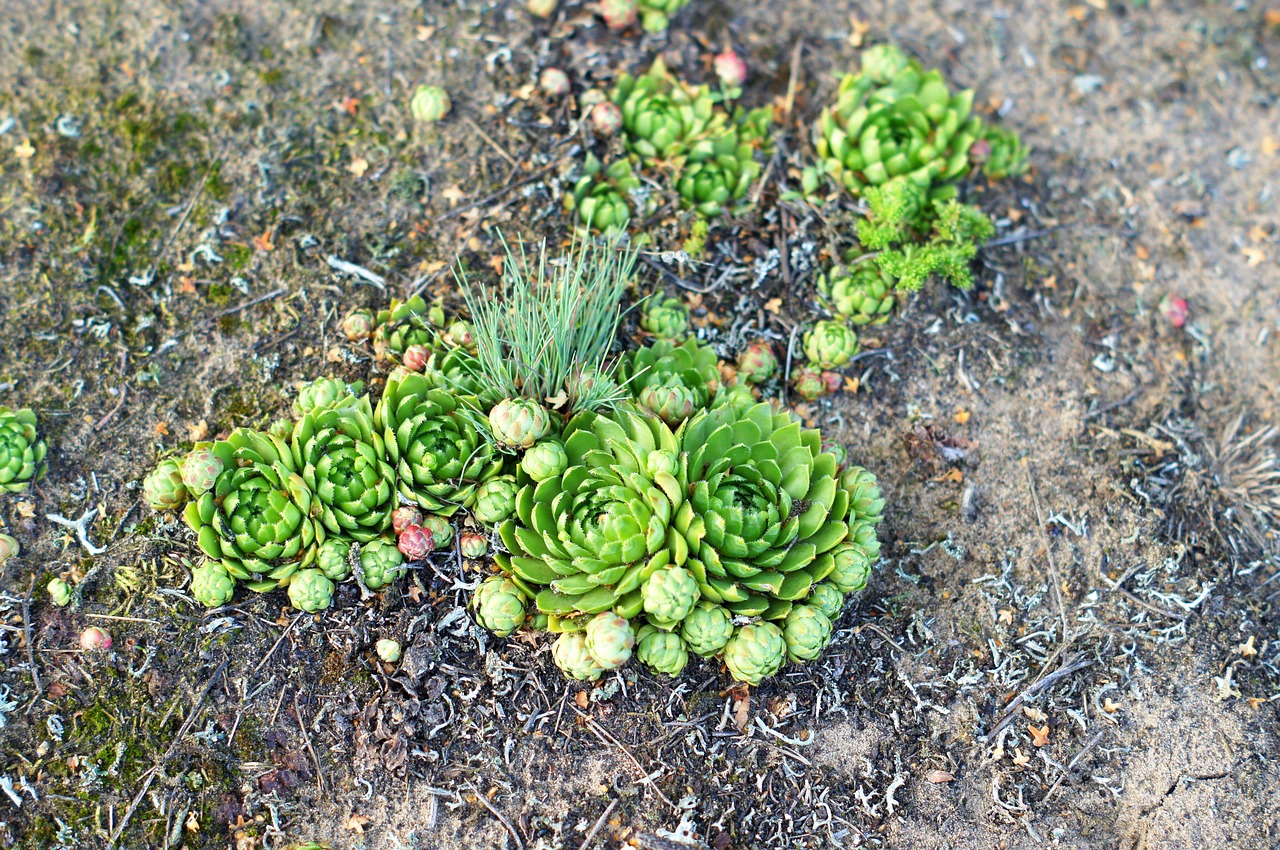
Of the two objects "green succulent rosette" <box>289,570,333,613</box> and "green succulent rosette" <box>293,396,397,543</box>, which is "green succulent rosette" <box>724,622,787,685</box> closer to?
"green succulent rosette" <box>293,396,397,543</box>

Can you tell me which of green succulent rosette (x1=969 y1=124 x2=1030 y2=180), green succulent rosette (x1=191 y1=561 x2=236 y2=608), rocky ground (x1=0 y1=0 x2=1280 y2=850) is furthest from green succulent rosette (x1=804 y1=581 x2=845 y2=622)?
green succulent rosette (x1=969 y1=124 x2=1030 y2=180)

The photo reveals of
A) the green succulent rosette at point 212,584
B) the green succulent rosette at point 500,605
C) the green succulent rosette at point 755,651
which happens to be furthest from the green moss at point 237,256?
the green succulent rosette at point 755,651

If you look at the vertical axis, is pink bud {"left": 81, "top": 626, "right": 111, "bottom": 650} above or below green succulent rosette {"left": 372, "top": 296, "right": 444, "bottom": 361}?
below

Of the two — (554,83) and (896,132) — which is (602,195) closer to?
(554,83)

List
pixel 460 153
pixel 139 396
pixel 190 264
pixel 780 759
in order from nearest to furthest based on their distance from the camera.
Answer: pixel 780 759 < pixel 139 396 < pixel 190 264 < pixel 460 153

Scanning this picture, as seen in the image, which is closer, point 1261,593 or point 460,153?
point 1261,593

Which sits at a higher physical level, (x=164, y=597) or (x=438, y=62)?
(x=438, y=62)

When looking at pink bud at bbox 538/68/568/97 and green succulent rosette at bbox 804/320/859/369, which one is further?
pink bud at bbox 538/68/568/97

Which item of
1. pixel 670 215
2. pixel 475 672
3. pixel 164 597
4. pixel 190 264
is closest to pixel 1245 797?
pixel 475 672

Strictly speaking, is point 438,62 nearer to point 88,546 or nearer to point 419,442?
point 419,442
